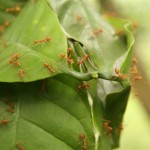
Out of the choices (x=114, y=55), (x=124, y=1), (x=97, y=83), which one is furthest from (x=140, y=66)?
(x=124, y=1)

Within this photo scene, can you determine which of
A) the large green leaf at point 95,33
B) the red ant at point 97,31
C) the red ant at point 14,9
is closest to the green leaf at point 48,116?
the large green leaf at point 95,33

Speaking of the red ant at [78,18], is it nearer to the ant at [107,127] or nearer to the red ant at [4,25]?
the red ant at [4,25]

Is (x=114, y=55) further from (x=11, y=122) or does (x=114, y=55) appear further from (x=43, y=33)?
(x=11, y=122)

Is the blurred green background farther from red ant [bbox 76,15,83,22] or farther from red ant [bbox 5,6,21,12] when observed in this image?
red ant [bbox 5,6,21,12]

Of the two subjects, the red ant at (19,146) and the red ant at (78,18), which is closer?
the red ant at (19,146)

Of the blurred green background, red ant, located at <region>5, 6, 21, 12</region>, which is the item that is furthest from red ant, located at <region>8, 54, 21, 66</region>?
the blurred green background

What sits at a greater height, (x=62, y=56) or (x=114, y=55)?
(x=62, y=56)
